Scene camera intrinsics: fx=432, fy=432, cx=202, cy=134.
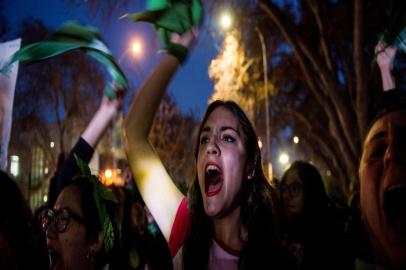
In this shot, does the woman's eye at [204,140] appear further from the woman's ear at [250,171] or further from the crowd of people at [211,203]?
the woman's ear at [250,171]

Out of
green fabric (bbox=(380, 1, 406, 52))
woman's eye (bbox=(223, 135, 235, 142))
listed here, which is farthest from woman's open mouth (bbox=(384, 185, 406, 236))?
woman's eye (bbox=(223, 135, 235, 142))

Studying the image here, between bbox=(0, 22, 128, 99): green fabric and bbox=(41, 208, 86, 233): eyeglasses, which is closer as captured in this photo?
bbox=(41, 208, 86, 233): eyeglasses

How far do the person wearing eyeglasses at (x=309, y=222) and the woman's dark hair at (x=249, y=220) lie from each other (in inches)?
21.6

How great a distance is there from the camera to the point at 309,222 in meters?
3.70

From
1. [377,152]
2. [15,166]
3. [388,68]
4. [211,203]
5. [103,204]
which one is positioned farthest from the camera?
[15,166]

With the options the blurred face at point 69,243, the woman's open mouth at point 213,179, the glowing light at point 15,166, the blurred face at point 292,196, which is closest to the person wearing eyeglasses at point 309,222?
the blurred face at point 292,196

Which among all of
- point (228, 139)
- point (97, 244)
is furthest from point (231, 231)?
point (97, 244)

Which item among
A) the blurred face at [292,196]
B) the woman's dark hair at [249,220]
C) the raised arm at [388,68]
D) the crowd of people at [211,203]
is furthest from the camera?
the blurred face at [292,196]

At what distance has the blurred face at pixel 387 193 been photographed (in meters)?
1.57

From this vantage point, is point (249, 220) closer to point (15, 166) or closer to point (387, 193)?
point (387, 193)

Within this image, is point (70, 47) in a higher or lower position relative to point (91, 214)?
higher

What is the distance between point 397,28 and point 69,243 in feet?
6.89

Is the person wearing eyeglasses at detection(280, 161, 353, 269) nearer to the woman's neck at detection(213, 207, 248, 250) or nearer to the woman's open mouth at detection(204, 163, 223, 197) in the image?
the woman's neck at detection(213, 207, 248, 250)

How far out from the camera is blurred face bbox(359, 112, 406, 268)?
1.57 meters
